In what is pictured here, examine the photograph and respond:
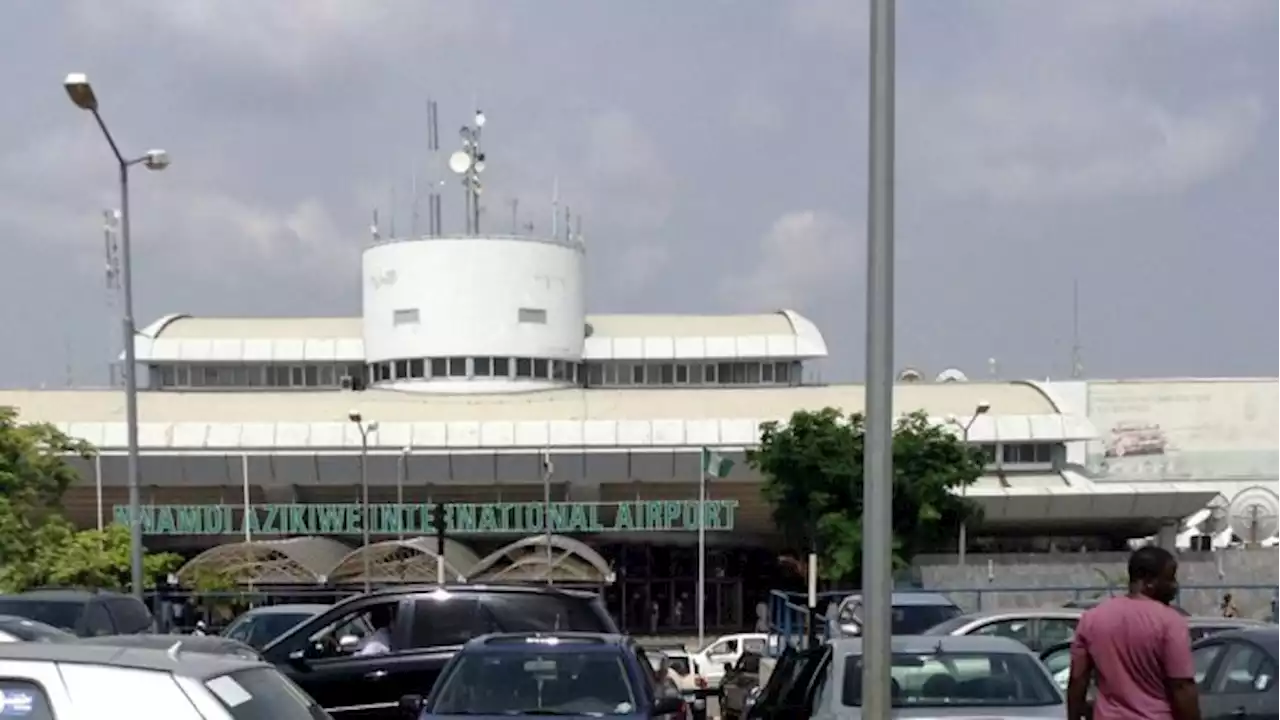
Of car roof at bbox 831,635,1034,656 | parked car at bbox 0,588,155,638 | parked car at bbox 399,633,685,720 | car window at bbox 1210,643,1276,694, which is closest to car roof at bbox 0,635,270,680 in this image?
parked car at bbox 399,633,685,720

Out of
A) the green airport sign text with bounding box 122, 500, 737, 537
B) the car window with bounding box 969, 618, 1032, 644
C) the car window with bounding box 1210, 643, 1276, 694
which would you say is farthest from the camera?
the green airport sign text with bounding box 122, 500, 737, 537

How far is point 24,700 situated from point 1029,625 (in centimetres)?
1420

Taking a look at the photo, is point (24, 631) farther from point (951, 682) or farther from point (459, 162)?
point (459, 162)

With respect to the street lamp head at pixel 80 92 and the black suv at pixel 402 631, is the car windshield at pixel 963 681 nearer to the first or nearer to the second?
the black suv at pixel 402 631

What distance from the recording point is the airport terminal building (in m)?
61.6

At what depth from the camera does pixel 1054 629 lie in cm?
1877

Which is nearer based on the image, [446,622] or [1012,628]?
[446,622]

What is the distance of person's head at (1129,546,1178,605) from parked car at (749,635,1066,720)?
1.62 meters

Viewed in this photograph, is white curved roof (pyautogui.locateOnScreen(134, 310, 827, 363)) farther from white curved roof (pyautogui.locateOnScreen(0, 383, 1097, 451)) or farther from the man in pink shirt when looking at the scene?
the man in pink shirt

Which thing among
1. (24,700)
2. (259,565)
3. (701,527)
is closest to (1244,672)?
(24,700)

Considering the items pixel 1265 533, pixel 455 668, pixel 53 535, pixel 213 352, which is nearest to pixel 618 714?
pixel 455 668

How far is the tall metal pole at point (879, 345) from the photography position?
36.7 feet

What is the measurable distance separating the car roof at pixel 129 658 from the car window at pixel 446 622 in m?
10.4

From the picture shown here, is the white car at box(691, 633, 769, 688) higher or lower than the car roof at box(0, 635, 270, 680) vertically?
lower
